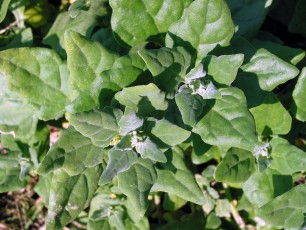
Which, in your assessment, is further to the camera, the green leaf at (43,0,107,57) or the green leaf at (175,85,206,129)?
the green leaf at (43,0,107,57)

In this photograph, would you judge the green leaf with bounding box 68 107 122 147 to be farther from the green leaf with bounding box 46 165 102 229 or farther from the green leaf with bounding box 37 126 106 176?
the green leaf with bounding box 46 165 102 229

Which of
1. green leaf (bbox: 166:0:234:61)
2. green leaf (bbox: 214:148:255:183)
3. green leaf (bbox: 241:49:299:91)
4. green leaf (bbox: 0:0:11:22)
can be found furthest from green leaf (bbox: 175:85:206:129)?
green leaf (bbox: 0:0:11:22)

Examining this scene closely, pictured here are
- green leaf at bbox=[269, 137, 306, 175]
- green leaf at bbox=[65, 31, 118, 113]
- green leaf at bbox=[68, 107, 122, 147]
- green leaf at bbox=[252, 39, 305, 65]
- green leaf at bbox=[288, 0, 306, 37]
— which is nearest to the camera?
green leaf at bbox=[68, 107, 122, 147]

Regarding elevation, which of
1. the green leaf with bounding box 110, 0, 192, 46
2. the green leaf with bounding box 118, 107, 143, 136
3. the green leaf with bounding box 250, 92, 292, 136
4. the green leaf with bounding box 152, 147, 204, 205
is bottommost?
the green leaf with bounding box 152, 147, 204, 205

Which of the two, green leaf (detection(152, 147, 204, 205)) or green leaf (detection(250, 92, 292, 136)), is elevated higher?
green leaf (detection(250, 92, 292, 136))

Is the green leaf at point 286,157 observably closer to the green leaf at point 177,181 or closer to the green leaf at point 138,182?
the green leaf at point 177,181

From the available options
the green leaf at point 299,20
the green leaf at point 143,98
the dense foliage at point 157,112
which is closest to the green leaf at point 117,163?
the dense foliage at point 157,112

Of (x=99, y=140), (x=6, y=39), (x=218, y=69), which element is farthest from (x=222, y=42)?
(x=6, y=39)

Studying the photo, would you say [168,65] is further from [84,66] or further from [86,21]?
[86,21]
